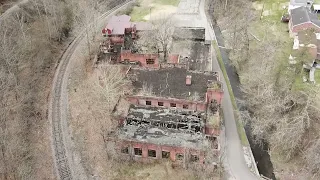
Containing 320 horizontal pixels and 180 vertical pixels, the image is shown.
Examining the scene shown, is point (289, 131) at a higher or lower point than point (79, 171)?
higher

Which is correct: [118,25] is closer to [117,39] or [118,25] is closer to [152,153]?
[117,39]

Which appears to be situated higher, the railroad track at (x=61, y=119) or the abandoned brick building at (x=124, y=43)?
the abandoned brick building at (x=124, y=43)

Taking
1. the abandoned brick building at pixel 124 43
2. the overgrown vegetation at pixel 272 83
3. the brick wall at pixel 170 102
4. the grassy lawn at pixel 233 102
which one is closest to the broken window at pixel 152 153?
the brick wall at pixel 170 102

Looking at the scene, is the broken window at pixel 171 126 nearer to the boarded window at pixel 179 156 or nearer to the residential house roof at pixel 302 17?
the boarded window at pixel 179 156

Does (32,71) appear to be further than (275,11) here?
No

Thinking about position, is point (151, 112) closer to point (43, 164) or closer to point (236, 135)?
point (236, 135)

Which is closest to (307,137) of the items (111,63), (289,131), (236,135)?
(289,131)

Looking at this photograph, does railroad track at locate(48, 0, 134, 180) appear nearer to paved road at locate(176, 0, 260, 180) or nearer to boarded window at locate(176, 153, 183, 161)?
boarded window at locate(176, 153, 183, 161)
